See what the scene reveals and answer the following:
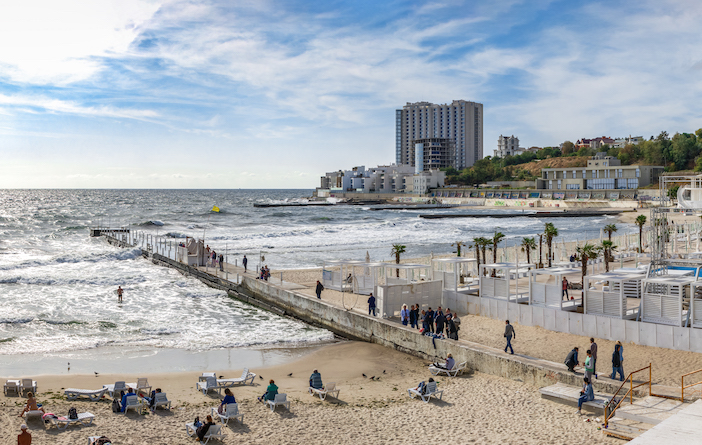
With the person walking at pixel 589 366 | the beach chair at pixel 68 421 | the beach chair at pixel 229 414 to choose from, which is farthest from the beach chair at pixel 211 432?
the person walking at pixel 589 366

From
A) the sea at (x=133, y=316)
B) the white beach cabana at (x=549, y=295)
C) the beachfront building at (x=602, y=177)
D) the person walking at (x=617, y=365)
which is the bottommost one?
the sea at (x=133, y=316)

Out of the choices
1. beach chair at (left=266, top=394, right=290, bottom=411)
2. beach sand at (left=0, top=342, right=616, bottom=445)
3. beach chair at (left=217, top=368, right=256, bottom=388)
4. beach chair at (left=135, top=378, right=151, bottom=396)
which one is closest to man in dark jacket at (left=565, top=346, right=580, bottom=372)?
beach sand at (left=0, top=342, right=616, bottom=445)

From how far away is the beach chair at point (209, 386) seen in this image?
544 inches

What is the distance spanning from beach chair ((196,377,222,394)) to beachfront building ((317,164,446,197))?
149252mm

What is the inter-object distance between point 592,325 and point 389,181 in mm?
163877

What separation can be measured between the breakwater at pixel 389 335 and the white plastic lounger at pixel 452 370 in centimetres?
28

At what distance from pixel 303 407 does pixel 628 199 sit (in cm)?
10688

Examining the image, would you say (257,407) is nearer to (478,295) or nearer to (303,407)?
(303,407)

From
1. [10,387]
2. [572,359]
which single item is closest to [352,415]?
[572,359]

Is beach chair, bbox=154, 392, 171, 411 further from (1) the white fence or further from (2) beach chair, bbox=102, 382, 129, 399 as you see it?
(1) the white fence

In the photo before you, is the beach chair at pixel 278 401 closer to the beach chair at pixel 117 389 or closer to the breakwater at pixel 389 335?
the beach chair at pixel 117 389

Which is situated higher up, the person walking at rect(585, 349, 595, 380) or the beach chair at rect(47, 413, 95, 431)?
the person walking at rect(585, 349, 595, 380)

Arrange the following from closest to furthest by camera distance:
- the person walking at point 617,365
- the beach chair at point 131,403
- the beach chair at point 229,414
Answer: the beach chair at point 229,414 → the person walking at point 617,365 → the beach chair at point 131,403

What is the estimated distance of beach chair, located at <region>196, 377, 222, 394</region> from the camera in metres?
13.8
